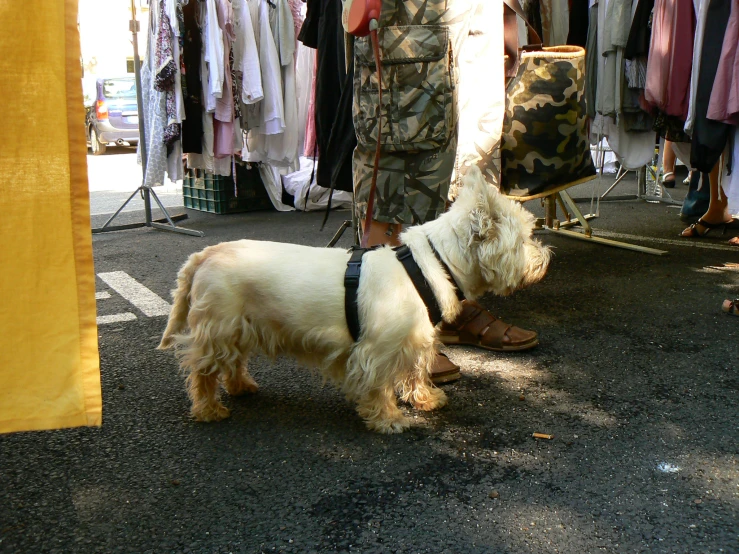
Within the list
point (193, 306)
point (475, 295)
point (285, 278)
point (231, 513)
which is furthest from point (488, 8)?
point (231, 513)

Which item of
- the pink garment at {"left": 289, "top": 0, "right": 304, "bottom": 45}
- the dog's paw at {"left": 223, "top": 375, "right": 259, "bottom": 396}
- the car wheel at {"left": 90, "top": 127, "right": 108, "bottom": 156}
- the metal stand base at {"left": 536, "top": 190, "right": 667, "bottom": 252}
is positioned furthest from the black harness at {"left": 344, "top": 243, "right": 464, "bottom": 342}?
the car wheel at {"left": 90, "top": 127, "right": 108, "bottom": 156}

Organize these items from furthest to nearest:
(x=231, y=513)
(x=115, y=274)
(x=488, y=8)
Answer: (x=115, y=274) → (x=488, y=8) → (x=231, y=513)

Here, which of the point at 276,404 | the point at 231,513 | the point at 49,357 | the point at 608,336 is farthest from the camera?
the point at 608,336

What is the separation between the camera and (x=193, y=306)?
8.75 ft

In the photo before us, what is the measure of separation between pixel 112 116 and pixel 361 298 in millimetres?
16397

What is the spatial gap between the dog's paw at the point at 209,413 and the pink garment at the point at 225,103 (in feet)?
15.2

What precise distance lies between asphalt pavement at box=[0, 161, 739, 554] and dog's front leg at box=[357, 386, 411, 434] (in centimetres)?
5

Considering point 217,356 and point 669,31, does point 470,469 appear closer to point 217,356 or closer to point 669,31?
point 217,356

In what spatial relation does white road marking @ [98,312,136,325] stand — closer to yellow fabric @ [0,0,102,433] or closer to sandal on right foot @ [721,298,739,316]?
yellow fabric @ [0,0,102,433]

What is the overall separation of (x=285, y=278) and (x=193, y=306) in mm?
403

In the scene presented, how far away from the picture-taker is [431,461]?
2.43m

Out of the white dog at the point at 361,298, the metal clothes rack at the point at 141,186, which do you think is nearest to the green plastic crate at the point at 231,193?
the metal clothes rack at the point at 141,186

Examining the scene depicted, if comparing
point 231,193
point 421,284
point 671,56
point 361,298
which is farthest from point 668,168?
point 361,298

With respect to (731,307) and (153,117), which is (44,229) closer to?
(731,307)
